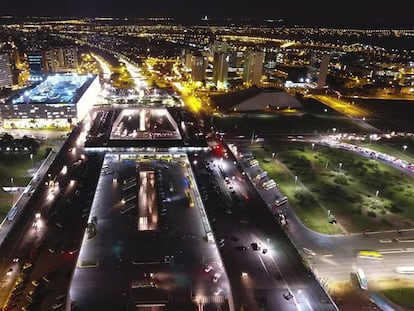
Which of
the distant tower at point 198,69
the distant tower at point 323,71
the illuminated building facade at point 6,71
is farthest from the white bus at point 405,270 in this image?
the illuminated building facade at point 6,71

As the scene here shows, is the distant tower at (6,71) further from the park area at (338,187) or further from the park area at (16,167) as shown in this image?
the park area at (338,187)

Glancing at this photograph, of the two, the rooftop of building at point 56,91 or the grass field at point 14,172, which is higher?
the rooftop of building at point 56,91

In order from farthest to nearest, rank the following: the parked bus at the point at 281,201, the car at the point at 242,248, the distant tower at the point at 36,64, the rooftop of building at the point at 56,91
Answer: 1. the distant tower at the point at 36,64
2. the rooftop of building at the point at 56,91
3. the parked bus at the point at 281,201
4. the car at the point at 242,248

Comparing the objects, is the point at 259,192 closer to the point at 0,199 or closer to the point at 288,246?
the point at 288,246

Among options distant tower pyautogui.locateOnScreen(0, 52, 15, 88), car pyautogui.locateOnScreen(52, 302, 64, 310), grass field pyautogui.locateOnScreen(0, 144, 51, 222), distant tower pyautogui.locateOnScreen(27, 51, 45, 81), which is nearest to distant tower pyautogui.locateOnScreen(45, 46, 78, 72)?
distant tower pyautogui.locateOnScreen(27, 51, 45, 81)

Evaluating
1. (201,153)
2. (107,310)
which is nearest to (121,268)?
(107,310)

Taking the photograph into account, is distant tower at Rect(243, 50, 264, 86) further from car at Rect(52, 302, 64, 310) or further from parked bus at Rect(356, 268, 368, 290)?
car at Rect(52, 302, 64, 310)

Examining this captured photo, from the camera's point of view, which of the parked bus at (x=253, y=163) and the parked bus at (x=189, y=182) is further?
the parked bus at (x=253, y=163)
